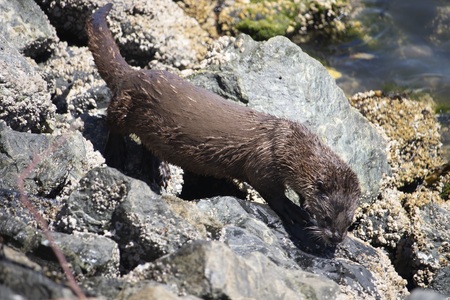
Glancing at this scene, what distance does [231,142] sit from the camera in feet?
19.6

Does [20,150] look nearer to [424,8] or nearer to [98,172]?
[98,172]

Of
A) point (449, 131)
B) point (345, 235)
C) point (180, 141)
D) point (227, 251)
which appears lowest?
point (449, 131)

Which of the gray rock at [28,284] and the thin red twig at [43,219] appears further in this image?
the thin red twig at [43,219]

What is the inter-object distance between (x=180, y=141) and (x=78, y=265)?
2.03 meters

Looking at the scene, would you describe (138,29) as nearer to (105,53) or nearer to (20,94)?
(105,53)

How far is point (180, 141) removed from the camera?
237 inches

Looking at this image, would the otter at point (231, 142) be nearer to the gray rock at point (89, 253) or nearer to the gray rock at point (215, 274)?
the gray rock at point (215, 274)

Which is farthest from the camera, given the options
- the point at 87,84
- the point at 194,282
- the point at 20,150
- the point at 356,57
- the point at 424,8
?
the point at 424,8

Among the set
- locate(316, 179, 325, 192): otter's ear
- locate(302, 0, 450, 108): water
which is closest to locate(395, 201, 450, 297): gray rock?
locate(316, 179, 325, 192): otter's ear

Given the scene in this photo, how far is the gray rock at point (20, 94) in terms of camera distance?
5.80 metres

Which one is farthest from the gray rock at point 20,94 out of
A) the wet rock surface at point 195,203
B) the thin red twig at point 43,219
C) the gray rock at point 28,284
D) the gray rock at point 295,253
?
the gray rock at point 28,284

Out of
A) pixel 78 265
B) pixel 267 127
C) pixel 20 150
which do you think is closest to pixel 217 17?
pixel 267 127

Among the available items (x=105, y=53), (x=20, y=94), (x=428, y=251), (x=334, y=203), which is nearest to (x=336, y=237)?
(x=334, y=203)

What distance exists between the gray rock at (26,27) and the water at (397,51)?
3505mm
